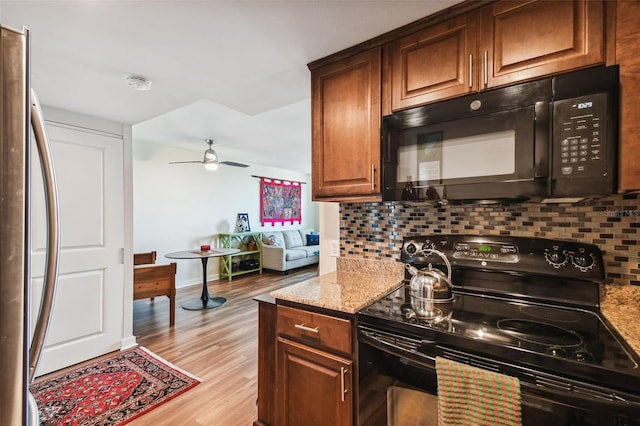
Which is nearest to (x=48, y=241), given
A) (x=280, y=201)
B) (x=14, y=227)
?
(x=14, y=227)

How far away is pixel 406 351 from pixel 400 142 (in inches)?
35.5

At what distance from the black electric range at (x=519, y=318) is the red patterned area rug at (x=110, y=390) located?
1759 mm

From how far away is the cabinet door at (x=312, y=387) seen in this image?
1221 millimetres

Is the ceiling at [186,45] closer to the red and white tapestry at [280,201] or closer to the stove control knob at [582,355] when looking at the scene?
the stove control knob at [582,355]

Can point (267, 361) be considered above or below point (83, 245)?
below

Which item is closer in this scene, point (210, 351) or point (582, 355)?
point (582, 355)

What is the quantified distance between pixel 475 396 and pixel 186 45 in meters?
1.92

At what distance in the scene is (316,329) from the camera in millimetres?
1309

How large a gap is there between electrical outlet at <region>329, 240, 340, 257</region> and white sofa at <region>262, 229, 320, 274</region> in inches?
152

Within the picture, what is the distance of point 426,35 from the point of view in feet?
4.44

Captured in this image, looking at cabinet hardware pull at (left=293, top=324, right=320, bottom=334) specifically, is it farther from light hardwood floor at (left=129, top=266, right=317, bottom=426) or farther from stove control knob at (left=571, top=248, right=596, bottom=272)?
stove control knob at (left=571, top=248, right=596, bottom=272)

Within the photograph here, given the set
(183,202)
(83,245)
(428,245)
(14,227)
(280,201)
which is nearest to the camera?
(14,227)

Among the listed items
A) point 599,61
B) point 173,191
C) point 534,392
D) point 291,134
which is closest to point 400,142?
point 599,61

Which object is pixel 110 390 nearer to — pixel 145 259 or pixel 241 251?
pixel 145 259
